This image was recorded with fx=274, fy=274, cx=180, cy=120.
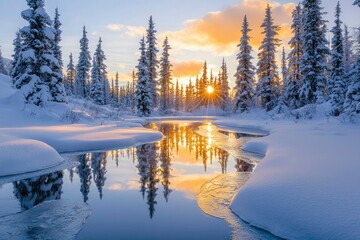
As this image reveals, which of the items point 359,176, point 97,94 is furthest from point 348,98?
point 97,94

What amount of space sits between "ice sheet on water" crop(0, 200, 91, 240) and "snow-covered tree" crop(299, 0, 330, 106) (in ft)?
86.1

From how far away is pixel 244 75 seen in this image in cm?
3956

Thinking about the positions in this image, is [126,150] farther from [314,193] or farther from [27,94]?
[27,94]

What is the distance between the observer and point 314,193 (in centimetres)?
Result: 483

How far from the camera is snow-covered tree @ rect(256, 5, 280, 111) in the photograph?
1352 inches

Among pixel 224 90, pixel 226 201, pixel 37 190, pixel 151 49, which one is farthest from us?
pixel 224 90

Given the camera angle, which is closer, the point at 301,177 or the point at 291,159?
the point at 301,177

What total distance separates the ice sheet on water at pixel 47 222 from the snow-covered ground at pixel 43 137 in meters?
2.90

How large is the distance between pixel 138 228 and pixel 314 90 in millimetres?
26846

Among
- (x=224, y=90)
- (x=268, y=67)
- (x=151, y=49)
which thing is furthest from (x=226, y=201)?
(x=224, y=90)

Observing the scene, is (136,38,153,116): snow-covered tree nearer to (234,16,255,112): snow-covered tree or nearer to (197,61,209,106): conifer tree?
(234,16,255,112): snow-covered tree

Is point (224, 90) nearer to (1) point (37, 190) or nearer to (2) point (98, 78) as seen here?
(2) point (98, 78)

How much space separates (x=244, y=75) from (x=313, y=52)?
42.7 ft

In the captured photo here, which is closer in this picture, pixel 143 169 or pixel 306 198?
pixel 306 198
